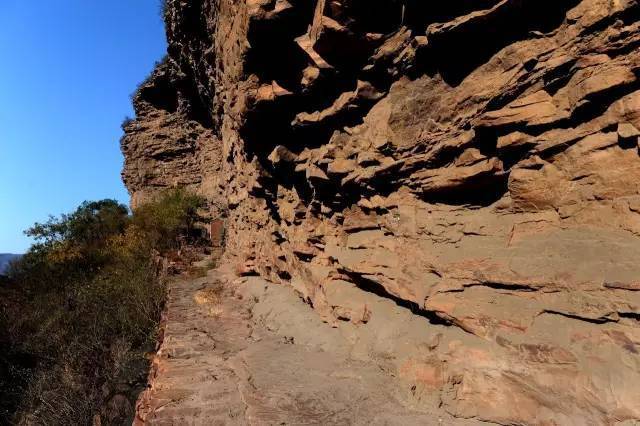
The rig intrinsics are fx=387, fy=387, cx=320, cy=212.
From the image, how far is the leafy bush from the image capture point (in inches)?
236

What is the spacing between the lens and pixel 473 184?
332 centimetres

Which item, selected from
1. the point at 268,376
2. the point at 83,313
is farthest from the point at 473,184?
A: the point at 83,313

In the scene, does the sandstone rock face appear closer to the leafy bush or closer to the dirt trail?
the dirt trail

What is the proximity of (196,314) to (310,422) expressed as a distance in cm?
385

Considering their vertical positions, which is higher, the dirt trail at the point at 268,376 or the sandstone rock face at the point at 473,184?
the sandstone rock face at the point at 473,184

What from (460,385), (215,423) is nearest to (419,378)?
(460,385)

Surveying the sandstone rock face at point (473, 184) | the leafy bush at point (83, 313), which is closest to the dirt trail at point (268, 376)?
the sandstone rock face at point (473, 184)

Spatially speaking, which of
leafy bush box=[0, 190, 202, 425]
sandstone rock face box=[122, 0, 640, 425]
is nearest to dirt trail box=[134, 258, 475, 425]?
sandstone rock face box=[122, 0, 640, 425]

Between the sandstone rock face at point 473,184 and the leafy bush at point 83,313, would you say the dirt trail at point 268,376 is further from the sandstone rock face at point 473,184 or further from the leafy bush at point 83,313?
the leafy bush at point 83,313

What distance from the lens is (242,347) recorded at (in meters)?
4.62

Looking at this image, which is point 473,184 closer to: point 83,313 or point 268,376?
point 268,376

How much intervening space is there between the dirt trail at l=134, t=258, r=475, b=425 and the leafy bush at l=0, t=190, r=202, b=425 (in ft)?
5.45

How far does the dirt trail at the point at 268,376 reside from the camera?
2.90 m

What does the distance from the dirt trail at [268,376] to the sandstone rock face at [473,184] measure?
23 centimetres
